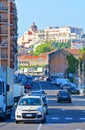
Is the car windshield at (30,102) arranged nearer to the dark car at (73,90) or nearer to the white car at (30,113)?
the white car at (30,113)

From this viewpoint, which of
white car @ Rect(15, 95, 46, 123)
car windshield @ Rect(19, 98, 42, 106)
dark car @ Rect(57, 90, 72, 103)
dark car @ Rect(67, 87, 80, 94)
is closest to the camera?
white car @ Rect(15, 95, 46, 123)

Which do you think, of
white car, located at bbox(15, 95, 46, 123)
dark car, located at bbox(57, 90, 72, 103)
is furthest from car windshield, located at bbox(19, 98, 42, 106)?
dark car, located at bbox(57, 90, 72, 103)

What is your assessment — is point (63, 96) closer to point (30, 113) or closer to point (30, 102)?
point (30, 102)

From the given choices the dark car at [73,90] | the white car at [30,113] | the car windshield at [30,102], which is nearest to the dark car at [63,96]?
the car windshield at [30,102]

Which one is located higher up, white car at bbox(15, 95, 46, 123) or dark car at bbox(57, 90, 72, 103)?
white car at bbox(15, 95, 46, 123)

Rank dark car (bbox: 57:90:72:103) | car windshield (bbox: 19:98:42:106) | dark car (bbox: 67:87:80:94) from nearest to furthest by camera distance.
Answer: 1. car windshield (bbox: 19:98:42:106)
2. dark car (bbox: 57:90:72:103)
3. dark car (bbox: 67:87:80:94)

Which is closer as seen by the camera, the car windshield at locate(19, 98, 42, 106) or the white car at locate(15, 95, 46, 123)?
the white car at locate(15, 95, 46, 123)

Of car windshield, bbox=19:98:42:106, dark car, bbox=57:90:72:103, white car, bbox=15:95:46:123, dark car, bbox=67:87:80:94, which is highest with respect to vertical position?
car windshield, bbox=19:98:42:106

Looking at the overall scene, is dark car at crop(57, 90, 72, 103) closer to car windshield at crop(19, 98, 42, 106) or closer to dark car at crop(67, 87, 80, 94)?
car windshield at crop(19, 98, 42, 106)

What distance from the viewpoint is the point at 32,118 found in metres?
36.9

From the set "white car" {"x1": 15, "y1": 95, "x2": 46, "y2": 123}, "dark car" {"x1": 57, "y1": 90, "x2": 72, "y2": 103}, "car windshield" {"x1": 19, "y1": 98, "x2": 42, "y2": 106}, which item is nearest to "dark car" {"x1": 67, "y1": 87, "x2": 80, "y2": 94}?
"dark car" {"x1": 57, "y1": 90, "x2": 72, "y2": 103}

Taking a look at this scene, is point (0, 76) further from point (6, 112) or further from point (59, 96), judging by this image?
point (59, 96)

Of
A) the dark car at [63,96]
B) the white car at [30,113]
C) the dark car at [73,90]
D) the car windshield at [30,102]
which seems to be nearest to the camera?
the white car at [30,113]

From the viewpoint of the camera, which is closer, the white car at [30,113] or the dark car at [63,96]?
the white car at [30,113]
